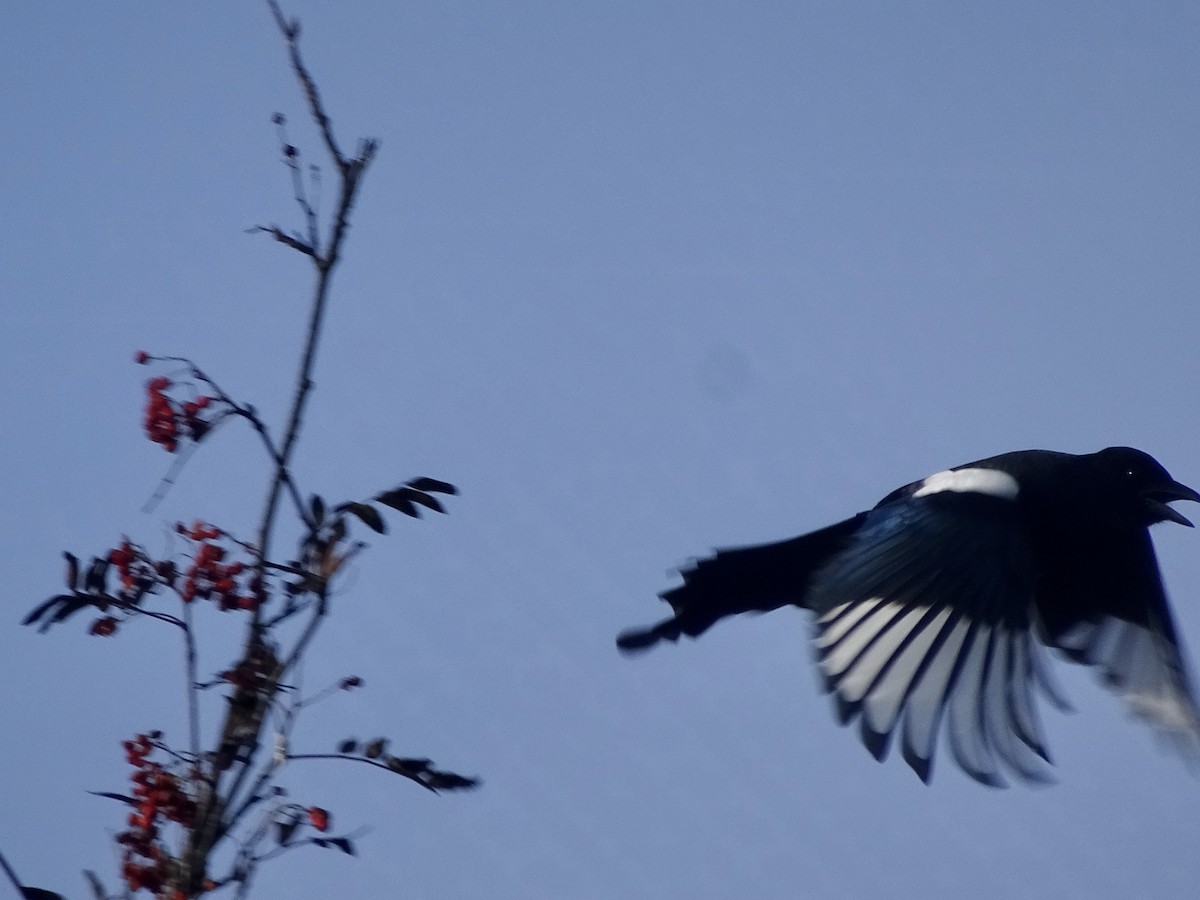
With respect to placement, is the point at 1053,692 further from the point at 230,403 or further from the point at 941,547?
the point at 230,403

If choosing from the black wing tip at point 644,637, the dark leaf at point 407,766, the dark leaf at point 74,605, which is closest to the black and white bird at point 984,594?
the black wing tip at point 644,637

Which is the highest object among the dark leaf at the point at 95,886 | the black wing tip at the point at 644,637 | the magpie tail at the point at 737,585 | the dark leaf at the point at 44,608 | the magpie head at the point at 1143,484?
the magpie head at the point at 1143,484

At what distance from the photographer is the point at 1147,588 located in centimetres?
322

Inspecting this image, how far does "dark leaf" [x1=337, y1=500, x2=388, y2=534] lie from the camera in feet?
4.82

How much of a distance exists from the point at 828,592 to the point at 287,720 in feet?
5.88

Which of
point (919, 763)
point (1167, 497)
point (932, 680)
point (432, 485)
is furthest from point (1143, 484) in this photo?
point (432, 485)

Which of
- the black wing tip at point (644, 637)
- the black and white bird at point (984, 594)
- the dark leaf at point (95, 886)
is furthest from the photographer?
the black wing tip at point (644, 637)

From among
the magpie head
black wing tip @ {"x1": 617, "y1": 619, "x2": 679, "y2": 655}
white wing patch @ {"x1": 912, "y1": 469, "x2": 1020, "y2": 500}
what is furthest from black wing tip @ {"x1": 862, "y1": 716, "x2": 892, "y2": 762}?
the magpie head

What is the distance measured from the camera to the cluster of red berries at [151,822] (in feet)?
4.51

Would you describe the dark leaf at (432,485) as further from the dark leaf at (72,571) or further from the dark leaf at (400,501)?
the dark leaf at (72,571)

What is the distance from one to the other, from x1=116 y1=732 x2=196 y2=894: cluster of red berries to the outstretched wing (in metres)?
1.34

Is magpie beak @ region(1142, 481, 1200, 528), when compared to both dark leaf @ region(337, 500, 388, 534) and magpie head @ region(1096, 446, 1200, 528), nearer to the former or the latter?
magpie head @ region(1096, 446, 1200, 528)

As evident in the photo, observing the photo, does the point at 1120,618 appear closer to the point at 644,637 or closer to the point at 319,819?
the point at 644,637

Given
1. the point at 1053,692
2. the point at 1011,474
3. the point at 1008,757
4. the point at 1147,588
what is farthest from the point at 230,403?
the point at 1147,588
